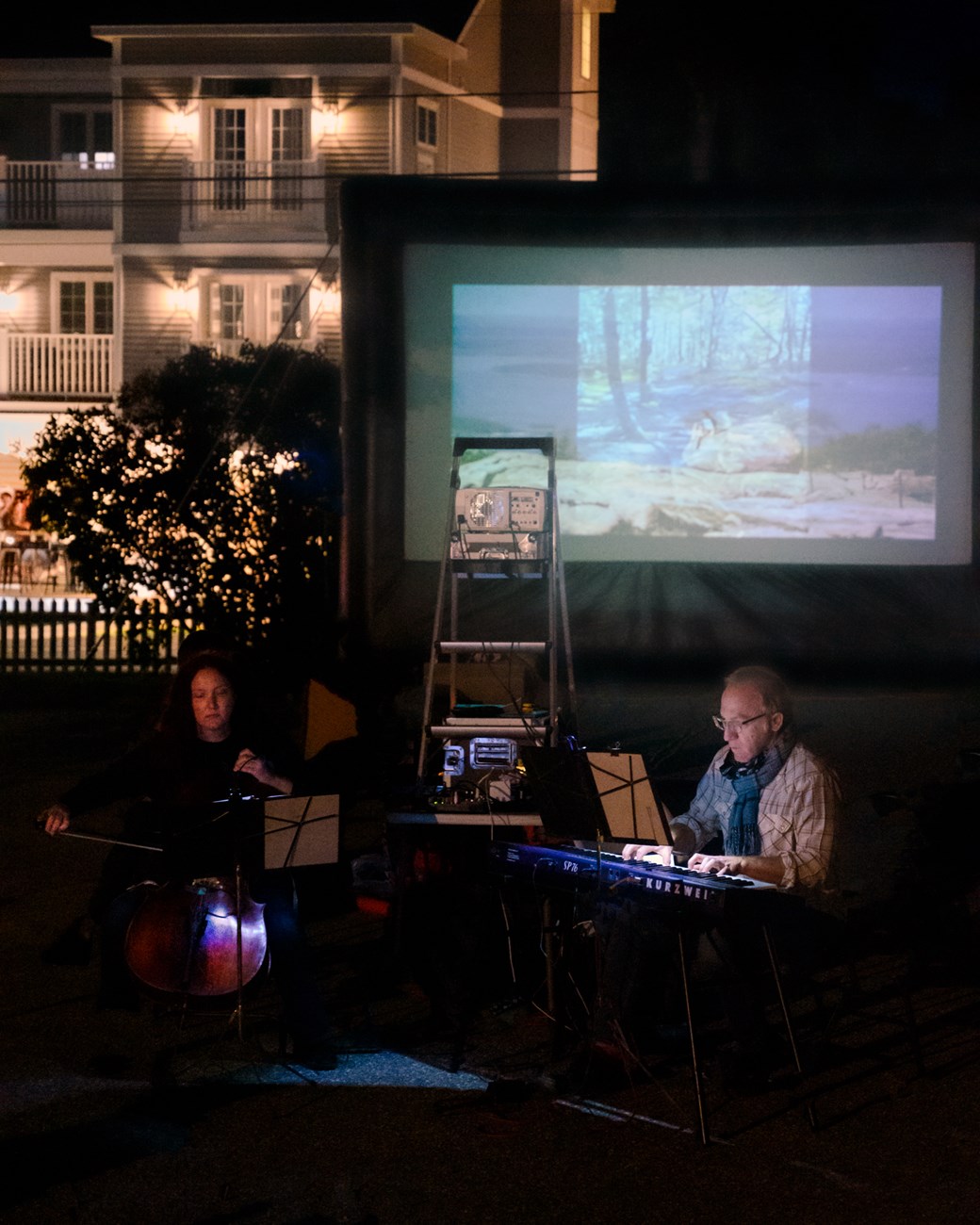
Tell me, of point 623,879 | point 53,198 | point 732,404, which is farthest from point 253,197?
point 623,879

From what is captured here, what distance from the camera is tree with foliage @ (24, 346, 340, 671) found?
13094mm

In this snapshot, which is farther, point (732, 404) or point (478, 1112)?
point (732, 404)

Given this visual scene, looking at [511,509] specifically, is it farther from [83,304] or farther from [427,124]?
[83,304]

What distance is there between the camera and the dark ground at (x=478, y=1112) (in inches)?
144

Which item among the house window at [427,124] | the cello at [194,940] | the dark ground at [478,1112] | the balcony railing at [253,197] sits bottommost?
the dark ground at [478,1112]

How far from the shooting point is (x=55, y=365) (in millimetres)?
23266

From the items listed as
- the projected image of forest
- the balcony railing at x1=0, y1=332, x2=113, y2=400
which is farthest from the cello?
the balcony railing at x1=0, y1=332, x2=113, y2=400

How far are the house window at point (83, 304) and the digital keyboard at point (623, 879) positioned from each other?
20821 millimetres

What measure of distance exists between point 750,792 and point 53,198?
21.3 m

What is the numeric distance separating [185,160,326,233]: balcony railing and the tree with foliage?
8565mm

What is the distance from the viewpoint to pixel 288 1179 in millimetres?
3770

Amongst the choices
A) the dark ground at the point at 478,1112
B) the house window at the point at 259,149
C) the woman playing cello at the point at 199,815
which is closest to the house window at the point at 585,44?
the house window at the point at 259,149

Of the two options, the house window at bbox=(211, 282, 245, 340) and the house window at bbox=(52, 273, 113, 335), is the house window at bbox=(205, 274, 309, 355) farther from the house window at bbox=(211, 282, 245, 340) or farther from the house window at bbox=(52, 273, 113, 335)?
the house window at bbox=(52, 273, 113, 335)

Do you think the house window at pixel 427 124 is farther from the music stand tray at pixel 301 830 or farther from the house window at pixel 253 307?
the music stand tray at pixel 301 830
